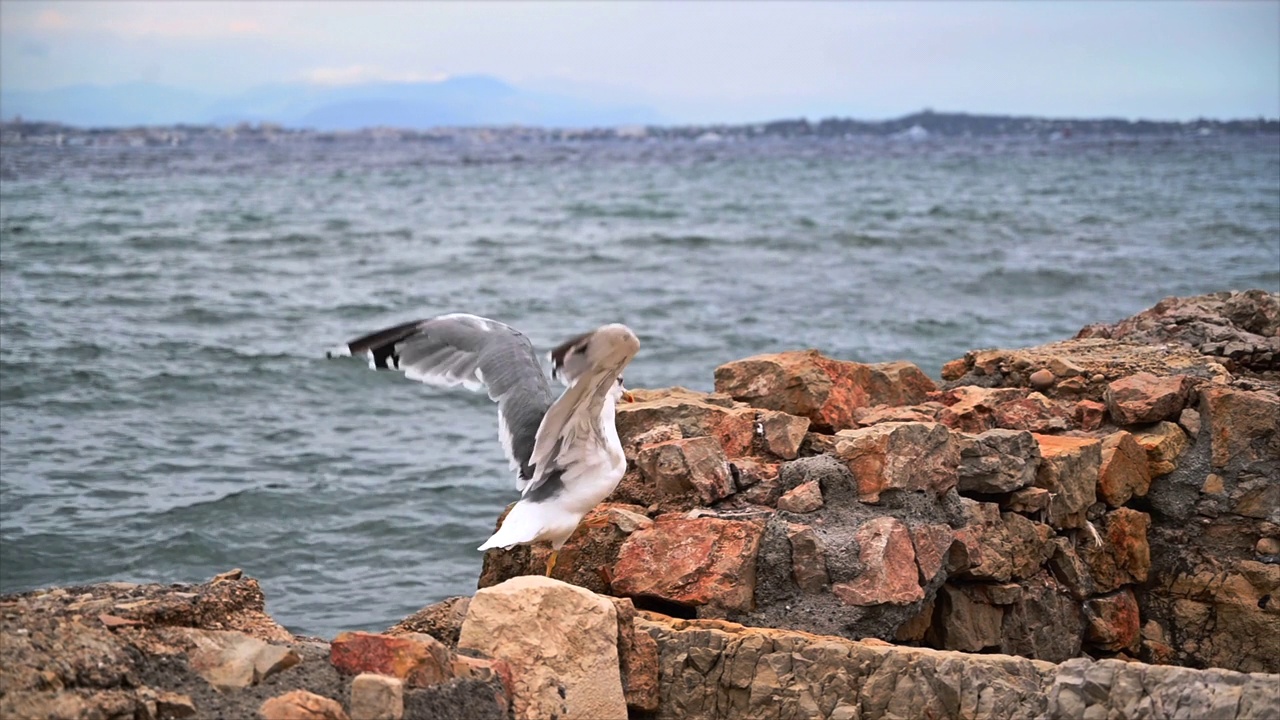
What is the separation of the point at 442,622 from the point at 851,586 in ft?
5.10

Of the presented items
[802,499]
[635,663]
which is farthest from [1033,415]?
[635,663]

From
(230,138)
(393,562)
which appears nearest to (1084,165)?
(393,562)

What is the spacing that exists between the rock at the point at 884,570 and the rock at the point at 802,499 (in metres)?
0.24

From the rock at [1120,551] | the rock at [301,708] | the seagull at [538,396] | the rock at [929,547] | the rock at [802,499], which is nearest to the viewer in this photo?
the rock at [301,708]

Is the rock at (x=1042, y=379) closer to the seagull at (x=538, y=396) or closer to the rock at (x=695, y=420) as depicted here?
the rock at (x=695, y=420)

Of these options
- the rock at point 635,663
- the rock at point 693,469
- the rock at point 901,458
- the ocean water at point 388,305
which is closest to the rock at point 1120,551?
the rock at point 901,458

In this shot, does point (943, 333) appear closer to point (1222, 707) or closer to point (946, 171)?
point (1222, 707)

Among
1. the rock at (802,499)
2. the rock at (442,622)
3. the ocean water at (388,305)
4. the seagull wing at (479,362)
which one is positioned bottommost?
the ocean water at (388,305)

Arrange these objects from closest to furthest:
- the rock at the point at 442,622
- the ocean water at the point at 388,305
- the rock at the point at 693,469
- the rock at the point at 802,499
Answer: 1. the rock at the point at 442,622
2. the rock at the point at 802,499
3. the rock at the point at 693,469
4. the ocean water at the point at 388,305

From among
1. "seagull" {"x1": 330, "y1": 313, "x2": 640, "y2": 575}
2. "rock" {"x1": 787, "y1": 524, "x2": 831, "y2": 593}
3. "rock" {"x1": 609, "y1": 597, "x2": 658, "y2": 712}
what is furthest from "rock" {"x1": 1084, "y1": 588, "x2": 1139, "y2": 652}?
"rock" {"x1": 609, "y1": 597, "x2": 658, "y2": 712}

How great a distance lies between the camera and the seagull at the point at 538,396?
5098 millimetres

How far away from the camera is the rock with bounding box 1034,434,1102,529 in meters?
6.09

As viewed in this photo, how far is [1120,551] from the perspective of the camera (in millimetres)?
6324

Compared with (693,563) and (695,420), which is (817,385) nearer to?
(695,420)
